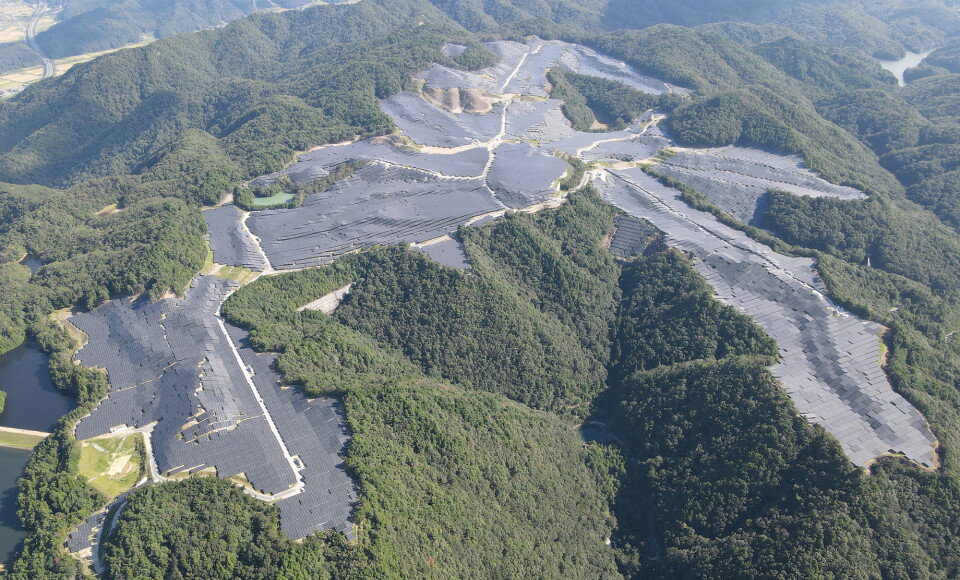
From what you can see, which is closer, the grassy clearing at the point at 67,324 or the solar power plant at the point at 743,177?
the grassy clearing at the point at 67,324

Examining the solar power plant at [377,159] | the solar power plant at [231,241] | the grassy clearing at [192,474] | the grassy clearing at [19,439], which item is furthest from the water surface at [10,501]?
the solar power plant at [377,159]

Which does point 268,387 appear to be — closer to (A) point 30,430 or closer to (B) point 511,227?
(A) point 30,430

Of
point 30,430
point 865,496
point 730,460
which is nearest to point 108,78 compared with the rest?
point 30,430

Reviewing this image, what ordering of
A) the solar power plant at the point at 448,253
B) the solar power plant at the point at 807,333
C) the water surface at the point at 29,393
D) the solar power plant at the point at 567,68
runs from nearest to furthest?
the water surface at the point at 29,393, the solar power plant at the point at 807,333, the solar power plant at the point at 448,253, the solar power plant at the point at 567,68

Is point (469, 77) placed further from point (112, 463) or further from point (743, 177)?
point (112, 463)

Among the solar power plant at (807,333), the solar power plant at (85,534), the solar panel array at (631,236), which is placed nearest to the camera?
the solar power plant at (85,534)

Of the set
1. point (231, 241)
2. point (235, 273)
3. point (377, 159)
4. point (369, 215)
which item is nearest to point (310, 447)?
point (235, 273)

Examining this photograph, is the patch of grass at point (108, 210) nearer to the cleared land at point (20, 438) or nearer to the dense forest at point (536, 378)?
the dense forest at point (536, 378)
